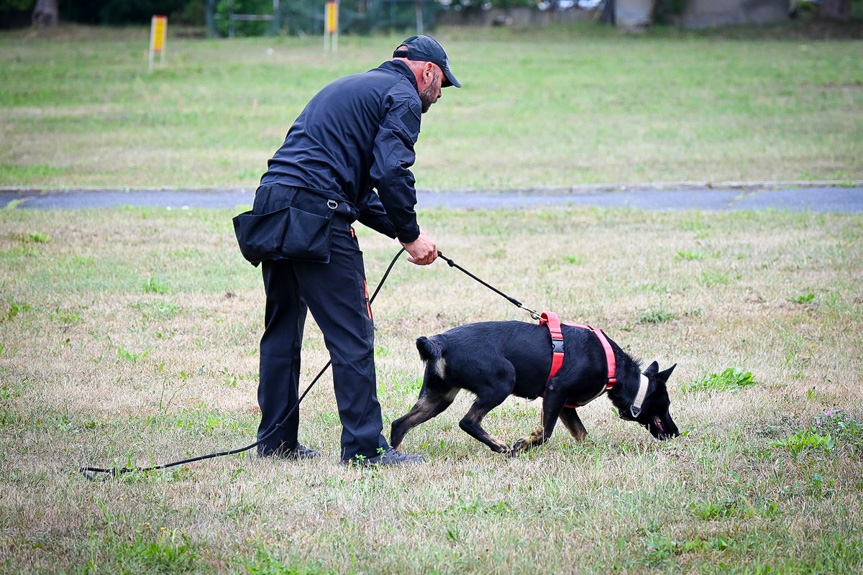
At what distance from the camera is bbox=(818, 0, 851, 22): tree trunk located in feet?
143

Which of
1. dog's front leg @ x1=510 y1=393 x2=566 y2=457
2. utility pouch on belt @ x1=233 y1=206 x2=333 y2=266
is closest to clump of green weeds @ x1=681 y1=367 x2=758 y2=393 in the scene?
dog's front leg @ x1=510 y1=393 x2=566 y2=457

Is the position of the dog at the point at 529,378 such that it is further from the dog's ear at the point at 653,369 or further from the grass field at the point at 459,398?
the grass field at the point at 459,398

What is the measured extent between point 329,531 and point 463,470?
3.69 feet

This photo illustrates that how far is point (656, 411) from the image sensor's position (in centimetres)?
594

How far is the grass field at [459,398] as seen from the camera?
4289 mm

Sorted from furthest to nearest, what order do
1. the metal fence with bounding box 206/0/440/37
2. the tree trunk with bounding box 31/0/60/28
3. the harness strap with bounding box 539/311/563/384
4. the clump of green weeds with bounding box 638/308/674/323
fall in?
the tree trunk with bounding box 31/0/60/28
the metal fence with bounding box 206/0/440/37
the clump of green weeds with bounding box 638/308/674/323
the harness strap with bounding box 539/311/563/384

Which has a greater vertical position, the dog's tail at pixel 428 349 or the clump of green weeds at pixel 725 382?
the dog's tail at pixel 428 349

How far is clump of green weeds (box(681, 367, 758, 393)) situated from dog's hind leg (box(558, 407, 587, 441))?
1258 mm

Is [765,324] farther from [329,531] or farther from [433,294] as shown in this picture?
[329,531]

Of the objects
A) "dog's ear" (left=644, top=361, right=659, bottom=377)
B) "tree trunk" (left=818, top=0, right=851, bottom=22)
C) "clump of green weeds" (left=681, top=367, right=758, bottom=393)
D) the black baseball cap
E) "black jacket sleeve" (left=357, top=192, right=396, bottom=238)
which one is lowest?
"clump of green weeds" (left=681, top=367, right=758, bottom=393)

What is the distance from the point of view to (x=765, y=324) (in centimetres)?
850

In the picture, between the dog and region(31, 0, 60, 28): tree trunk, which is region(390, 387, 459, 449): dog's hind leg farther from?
region(31, 0, 60, 28): tree trunk

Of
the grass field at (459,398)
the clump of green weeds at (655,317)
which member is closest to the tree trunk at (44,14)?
the grass field at (459,398)

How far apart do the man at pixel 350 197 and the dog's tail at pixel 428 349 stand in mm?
268
